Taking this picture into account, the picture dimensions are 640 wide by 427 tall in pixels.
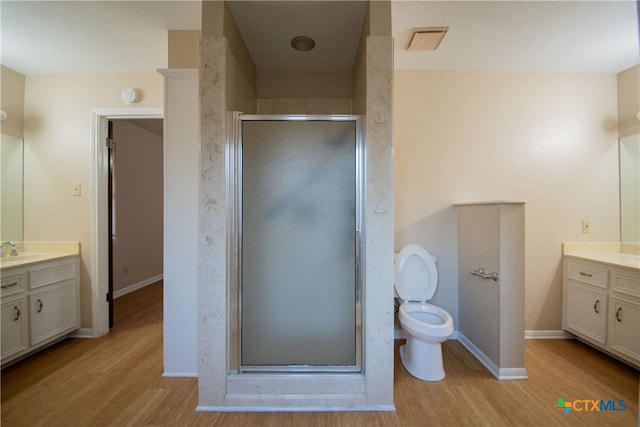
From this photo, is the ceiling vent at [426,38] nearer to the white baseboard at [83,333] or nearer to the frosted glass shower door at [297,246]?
the frosted glass shower door at [297,246]

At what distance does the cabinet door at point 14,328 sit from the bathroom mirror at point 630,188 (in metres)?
5.49

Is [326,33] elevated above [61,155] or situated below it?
above

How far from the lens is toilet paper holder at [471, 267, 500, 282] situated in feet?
6.57

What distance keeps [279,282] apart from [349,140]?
105 centimetres

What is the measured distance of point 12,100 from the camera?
2.53 metres

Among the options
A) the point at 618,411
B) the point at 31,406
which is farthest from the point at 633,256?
the point at 31,406

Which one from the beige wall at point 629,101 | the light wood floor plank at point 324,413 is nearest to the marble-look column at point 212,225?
the light wood floor plank at point 324,413

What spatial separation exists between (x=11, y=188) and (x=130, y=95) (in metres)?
1.49

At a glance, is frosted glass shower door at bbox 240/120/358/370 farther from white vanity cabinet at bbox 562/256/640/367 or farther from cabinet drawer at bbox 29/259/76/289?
white vanity cabinet at bbox 562/256/640/367

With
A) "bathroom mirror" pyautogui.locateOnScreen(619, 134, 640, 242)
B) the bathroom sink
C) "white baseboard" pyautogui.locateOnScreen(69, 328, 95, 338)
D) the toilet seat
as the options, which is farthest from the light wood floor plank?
"bathroom mirror" pyautogui.locateOnScreen(619, 134, 640, 242)

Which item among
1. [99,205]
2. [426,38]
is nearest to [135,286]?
[99,205]

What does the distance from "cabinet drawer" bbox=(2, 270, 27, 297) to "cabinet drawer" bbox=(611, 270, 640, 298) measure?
482 cm

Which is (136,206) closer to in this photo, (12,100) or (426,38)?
(12,100)

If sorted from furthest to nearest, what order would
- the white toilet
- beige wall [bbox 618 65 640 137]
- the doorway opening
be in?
the doorway opening < beige wall [bbox 618 65 640 137] < the white toilet
